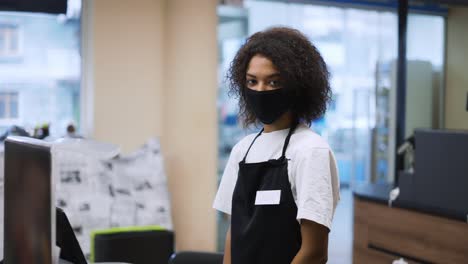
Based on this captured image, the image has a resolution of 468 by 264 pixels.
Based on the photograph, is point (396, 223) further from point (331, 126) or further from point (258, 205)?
point (331, 126)

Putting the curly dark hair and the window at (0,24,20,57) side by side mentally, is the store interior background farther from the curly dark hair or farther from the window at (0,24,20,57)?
the curly dark hair

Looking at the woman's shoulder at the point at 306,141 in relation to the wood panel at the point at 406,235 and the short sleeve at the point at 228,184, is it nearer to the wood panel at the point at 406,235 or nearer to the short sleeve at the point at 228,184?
the short sleeve at the point at 228,184

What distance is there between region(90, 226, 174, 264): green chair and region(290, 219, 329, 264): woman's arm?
188 centimetres

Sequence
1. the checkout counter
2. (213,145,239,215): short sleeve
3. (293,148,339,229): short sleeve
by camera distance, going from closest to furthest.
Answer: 1. (293,148,339,229): short sleeve
2. (213,145,239,215): short sleeve
3. the checkout counter

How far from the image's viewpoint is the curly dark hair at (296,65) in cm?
173

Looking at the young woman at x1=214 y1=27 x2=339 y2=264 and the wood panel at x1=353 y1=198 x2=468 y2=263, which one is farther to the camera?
the wood panel at x1=353 y1=198 x2=468 y2=263

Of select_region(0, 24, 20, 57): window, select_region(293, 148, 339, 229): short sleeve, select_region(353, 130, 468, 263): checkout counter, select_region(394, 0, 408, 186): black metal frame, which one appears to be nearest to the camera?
select_region(293, 148, 339, 229): short sleeve

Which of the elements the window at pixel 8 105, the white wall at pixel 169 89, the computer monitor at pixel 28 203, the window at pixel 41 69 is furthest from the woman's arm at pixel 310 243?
the window at pixel 8 105

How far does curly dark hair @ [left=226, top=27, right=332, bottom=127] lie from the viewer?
1729 millimetres

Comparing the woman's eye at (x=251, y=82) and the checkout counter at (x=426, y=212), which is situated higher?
the woman's eye at (x=251, y=82)

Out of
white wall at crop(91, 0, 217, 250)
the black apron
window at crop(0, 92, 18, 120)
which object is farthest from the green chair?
the black apron

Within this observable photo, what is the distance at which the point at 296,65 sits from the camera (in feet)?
5.66

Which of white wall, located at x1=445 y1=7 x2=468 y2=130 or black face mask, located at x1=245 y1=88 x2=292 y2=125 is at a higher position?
white wall, located at x1=445 y1=7 x2=468 y2=130

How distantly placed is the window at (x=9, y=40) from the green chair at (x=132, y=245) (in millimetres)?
1821
